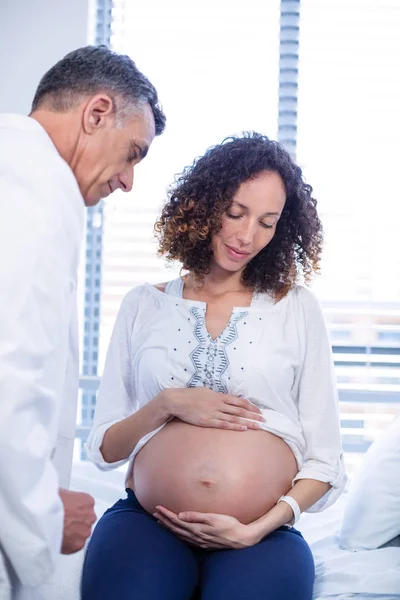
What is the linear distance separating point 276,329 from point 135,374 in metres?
0.35

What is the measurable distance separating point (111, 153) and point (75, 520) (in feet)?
1.89

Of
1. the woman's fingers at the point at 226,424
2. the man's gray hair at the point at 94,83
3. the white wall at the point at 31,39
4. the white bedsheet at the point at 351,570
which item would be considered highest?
the white wall at the point at 31,39

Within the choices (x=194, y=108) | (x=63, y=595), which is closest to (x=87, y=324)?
(x=194, y=108)

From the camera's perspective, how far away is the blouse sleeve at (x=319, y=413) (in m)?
1.61

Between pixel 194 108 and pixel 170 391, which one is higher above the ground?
pixel 194 108

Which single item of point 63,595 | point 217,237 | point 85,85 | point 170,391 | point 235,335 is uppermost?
point 85,85

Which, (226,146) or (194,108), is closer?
(226,146)

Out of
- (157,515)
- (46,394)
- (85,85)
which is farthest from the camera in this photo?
(157,515)

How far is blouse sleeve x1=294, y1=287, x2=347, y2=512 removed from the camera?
1.61m

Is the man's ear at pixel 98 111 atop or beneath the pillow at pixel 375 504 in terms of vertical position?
atop

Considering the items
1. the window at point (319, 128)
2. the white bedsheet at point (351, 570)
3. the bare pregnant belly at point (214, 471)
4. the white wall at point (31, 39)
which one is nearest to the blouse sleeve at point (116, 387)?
the bare pregnant belly at point (214, 471)

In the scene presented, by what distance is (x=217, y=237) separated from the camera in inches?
70.0

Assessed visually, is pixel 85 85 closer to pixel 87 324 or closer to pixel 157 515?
pixel 157 515

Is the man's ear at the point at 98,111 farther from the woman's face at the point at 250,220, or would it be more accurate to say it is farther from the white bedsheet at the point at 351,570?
the white bedsheet at the point at 351,570
